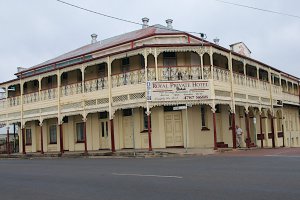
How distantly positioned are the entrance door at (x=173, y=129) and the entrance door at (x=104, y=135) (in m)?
5.10

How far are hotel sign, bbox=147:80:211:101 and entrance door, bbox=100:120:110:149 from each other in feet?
21.7

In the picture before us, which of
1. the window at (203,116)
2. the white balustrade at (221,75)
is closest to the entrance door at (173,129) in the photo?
the window at (203,116)

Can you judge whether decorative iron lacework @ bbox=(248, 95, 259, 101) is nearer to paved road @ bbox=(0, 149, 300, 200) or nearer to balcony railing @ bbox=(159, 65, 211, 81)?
balcony railing @ bbox=(159, 65, 211, 81)

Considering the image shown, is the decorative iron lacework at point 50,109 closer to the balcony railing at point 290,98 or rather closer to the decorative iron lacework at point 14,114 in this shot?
the decorative iron lacework at point 14,114

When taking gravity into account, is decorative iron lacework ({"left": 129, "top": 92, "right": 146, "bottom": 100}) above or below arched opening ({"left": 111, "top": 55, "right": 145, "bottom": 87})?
below

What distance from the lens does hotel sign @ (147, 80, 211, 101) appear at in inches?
893

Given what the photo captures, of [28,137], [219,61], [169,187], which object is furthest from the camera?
[28,137]

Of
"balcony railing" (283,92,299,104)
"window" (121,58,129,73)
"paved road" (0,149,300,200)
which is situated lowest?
"paved road" (0,149,300,200)

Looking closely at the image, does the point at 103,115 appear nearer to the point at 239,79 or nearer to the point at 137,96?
the point at 137,96

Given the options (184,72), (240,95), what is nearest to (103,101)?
(184,72)

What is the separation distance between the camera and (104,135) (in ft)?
93.1

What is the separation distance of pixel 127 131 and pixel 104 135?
7.71ft

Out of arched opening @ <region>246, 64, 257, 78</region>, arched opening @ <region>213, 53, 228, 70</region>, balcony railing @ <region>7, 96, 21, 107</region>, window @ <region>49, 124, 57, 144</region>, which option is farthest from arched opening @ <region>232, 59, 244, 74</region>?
→ balcony railing @ <region>7, 96, 21, 107</region>

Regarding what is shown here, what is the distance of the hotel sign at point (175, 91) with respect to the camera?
2269 cm
